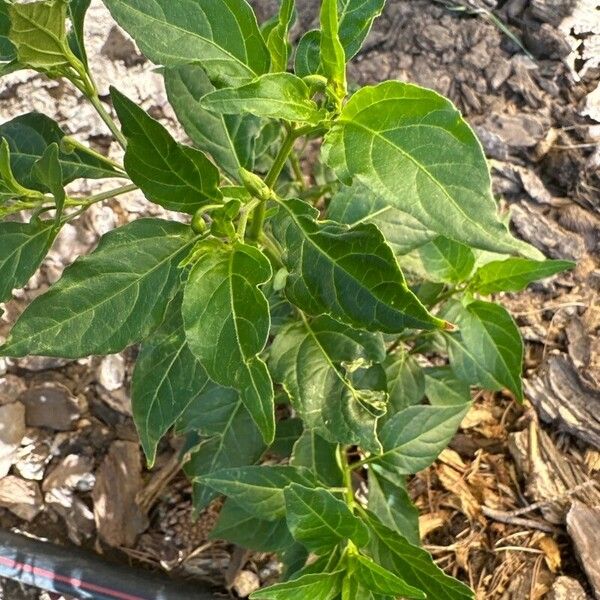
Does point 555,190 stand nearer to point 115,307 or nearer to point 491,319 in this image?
point 491,319

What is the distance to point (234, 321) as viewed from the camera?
3.07 ft

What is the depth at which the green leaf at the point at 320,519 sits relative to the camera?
112 centimetres

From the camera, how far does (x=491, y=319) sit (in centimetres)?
145

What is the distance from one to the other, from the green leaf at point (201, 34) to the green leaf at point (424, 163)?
17 cm

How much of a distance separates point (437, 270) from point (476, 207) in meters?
0.66

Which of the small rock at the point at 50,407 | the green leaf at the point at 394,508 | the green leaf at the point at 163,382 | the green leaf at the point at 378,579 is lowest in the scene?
the small rock at the point at 50,407

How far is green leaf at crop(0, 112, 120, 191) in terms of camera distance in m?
1.28

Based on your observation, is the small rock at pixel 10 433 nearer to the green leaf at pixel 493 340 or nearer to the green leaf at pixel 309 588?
the green leaf at pixel 309 588

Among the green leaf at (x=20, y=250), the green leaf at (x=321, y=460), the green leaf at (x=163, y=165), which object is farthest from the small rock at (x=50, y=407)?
the green leaf at (x=163, y=165)

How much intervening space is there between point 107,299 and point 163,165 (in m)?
0.21

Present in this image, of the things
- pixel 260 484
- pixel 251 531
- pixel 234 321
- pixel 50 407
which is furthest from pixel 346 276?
pixel 50 407

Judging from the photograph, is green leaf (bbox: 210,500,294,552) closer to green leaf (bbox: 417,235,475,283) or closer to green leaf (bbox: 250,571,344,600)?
green leaf (bbox: 250,571,344,600)

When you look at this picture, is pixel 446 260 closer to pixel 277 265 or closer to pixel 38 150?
pixel 277 265

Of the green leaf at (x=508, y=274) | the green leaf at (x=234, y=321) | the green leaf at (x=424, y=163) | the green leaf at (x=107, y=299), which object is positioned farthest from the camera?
the green leaf at (x=508, y=274)
